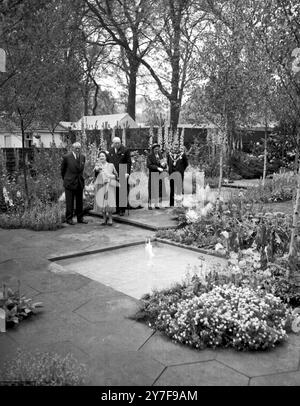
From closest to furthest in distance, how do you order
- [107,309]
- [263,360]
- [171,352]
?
[263,360]
[171,352]
[107,309]

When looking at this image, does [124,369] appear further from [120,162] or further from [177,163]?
[177,163]

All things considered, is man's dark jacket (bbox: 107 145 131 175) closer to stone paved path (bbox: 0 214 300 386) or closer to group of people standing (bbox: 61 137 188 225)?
→ group of people standing (bbox: 61 137 188 225)

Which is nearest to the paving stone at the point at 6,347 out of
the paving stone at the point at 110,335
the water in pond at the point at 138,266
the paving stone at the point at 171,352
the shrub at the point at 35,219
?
the paving stone at the point at 110,335

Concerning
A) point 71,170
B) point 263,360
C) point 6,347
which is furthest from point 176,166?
point 6,347

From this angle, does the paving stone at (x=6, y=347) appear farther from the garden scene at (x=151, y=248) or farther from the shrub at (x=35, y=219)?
the shrub at (x=35, y=219)

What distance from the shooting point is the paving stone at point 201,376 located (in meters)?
3.42

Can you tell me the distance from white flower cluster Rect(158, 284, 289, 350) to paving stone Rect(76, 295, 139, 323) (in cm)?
51

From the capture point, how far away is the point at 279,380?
11.5 ft

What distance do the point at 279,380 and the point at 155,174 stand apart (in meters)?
9.18

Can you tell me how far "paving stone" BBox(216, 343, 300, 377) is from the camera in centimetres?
366

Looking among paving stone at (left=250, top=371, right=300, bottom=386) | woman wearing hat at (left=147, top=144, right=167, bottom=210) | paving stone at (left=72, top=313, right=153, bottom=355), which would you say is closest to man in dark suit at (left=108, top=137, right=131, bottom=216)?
woman wearing hat at (left=147, top=144, right=167, bottom=210)

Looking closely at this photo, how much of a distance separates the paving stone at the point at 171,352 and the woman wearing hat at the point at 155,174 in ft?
26.5
